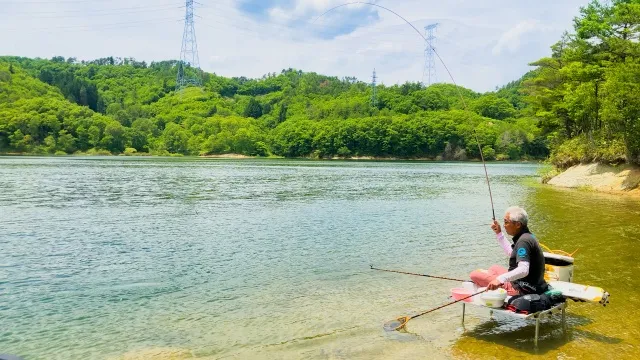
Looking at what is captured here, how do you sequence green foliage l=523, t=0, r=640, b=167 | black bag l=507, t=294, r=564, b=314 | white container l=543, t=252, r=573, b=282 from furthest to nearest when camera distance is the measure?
1. green foliage l=523, t=0, r=640, b=167
2. white container l=543, t=252, r=573, b=282
3. black bag l=507, t=294, r=564, b=314

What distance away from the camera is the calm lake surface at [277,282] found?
8.98 m

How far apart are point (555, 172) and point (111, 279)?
50.9 m

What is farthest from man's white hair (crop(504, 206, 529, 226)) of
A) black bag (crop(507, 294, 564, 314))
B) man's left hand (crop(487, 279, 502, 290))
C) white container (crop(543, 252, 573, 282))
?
white container (crop(543, 252, 573, 282))

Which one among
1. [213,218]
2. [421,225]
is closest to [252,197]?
[213,218]

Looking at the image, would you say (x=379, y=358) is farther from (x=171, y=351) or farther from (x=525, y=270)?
(x=171, y=351)

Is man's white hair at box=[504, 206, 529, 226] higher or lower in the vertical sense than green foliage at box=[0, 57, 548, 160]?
lower

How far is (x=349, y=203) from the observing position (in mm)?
33719

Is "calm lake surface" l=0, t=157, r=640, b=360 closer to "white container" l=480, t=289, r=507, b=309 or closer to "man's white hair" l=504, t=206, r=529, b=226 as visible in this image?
"white container" l=480, t=289, r=507, b=309

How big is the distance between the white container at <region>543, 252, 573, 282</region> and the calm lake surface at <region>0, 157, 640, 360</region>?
899 millimetres

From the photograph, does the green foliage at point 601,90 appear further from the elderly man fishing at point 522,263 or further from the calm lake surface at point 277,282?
the elderly man fishing at point 522,263

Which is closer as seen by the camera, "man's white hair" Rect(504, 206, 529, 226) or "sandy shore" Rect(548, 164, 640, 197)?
"man's white hair" Rect(504, 206, 529, 226)

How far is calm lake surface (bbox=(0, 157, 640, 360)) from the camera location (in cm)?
898

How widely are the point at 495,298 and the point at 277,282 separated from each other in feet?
21.2

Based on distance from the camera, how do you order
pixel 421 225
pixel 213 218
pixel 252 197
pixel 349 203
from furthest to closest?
1. pixel 252 197
2. pixel 349 203
3. pixel 213 218
4. pixel 421 225
